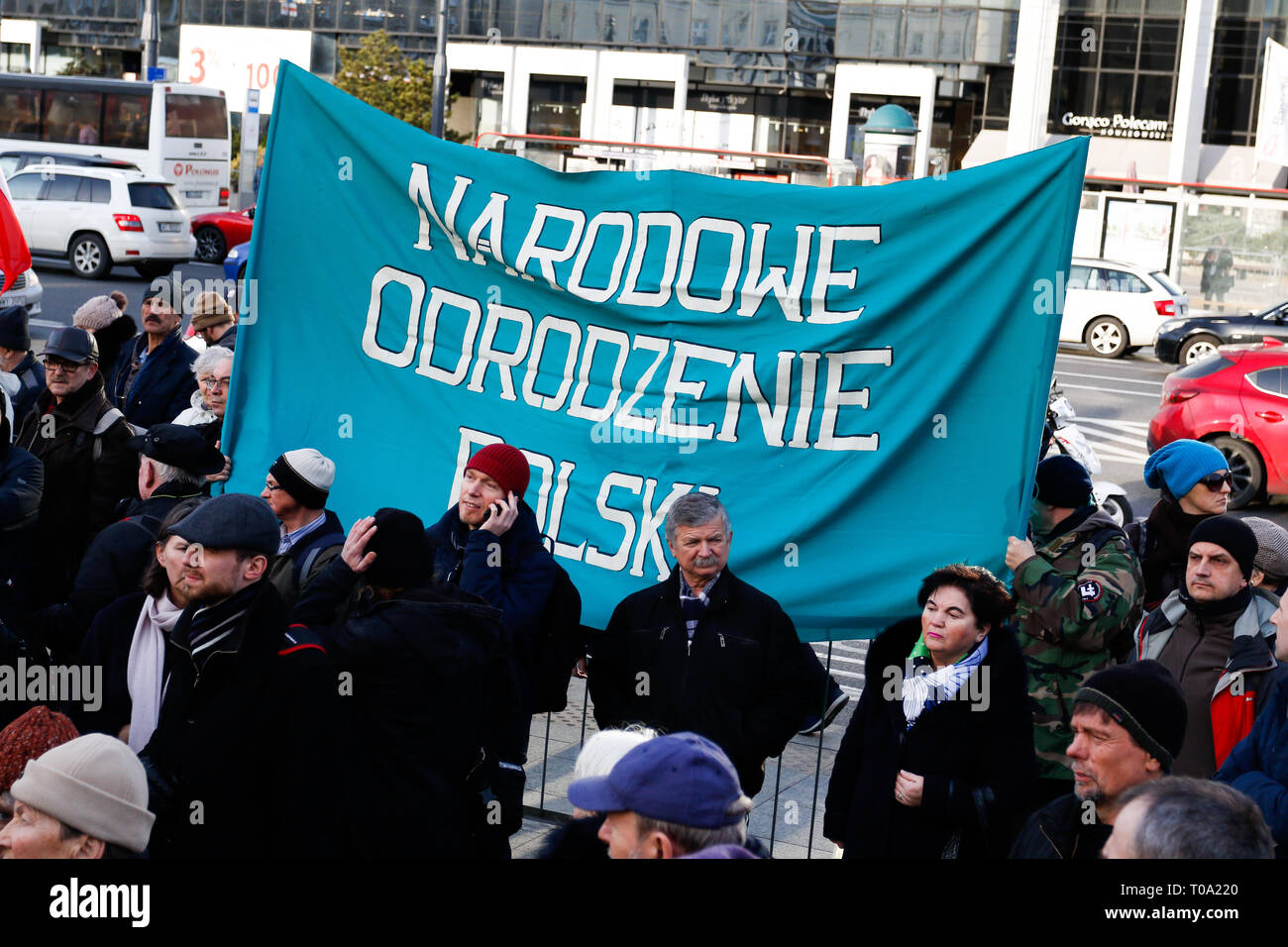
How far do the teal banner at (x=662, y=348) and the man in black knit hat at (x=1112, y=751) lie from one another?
1.18 meters

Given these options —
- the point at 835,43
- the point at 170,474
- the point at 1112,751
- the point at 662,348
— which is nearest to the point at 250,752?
the point at 170,474

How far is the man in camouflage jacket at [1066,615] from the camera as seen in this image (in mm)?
4438

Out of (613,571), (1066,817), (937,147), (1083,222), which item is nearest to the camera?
(1066,817)

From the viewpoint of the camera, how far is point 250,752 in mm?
3510

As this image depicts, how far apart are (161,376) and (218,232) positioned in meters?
23.0

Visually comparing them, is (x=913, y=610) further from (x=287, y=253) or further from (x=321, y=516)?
(x=287, y=253)

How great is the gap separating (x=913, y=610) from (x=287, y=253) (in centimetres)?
269

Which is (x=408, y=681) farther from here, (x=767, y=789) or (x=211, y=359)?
(x=211, y=359)

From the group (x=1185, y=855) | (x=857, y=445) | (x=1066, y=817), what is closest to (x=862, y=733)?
(x=1066, y=817)


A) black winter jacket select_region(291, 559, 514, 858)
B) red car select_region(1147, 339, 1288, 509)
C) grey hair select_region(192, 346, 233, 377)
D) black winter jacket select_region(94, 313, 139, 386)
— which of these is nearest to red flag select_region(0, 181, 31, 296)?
grey hair select_region(192, 346, 233, 377)

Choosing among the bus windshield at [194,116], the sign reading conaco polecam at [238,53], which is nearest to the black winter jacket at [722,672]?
the bus windshield at [194,116]

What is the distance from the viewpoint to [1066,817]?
11.7 ft

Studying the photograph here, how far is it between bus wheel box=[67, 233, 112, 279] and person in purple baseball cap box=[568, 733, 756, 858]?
81.5 feet

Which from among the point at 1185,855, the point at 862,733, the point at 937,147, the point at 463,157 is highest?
the point at 937,147
